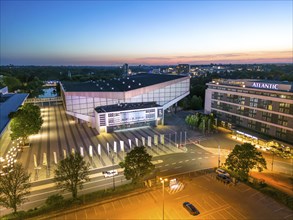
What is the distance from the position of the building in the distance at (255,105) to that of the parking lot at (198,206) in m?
28.5

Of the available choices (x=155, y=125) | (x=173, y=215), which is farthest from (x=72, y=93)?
(x=173, y=215)

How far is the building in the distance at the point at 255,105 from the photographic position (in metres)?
57.0

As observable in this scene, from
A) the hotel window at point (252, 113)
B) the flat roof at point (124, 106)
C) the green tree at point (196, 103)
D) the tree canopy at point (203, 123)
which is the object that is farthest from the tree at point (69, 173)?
the green tree at point (196, 103)

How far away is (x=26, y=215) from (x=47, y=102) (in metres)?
111

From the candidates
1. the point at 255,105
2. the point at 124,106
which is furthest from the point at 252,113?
the point at 124,106

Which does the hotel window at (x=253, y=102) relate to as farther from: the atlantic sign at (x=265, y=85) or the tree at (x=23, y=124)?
the tree at (x=23, y=124)

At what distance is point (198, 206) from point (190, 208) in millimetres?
2418

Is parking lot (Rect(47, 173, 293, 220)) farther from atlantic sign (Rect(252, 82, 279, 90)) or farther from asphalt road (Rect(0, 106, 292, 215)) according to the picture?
atlantic sign (Rect(252, 82, 279, 90))

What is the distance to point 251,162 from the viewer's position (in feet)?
125

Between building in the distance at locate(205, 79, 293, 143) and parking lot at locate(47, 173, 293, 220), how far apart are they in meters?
28.5

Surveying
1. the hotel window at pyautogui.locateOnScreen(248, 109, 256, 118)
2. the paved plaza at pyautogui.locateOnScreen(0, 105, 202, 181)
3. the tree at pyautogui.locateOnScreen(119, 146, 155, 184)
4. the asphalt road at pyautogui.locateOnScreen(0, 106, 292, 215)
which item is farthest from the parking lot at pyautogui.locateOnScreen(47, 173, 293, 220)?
the hotel window at pyautogui.locateOnScreen(248, 109, 256, 118)

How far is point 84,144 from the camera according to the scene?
201ft

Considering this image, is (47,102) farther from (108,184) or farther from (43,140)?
(108,184)

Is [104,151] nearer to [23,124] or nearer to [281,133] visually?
[23,124]
